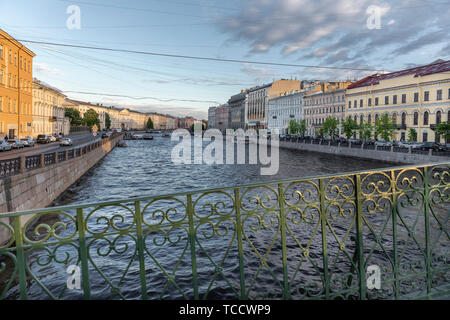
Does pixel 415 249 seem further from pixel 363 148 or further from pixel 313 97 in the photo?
pixel 313 97

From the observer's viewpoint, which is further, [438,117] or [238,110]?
[238,110]

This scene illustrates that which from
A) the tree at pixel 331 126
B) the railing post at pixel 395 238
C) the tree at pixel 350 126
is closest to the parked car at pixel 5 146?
the railing post at pixel 395 238

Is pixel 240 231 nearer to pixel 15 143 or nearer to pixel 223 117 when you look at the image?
pixel 15 143

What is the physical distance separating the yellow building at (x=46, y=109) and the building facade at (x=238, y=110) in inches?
2843

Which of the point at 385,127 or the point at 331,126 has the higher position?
the point at 331,126

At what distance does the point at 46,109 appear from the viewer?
2232 inches

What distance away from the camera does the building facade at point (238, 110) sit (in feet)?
424

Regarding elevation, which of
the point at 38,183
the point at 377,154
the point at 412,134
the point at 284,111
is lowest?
the point at 38,183

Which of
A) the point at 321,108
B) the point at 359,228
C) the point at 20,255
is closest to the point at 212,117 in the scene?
the point at 321,108

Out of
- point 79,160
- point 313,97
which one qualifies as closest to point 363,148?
point 79,160

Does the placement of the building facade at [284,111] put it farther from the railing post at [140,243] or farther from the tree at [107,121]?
the tree at [107,121]

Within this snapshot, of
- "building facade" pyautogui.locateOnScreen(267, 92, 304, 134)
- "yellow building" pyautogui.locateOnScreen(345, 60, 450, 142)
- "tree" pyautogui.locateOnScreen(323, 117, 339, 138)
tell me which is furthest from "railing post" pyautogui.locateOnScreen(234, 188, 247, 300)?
"building facade" pyautogui.locateOnScreen(267, 92, 304, 134)

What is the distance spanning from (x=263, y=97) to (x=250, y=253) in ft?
330

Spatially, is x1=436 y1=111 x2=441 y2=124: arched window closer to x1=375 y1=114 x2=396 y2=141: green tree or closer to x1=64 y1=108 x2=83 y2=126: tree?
x1=375 y1=114 x2=396 y2=141: green tree
